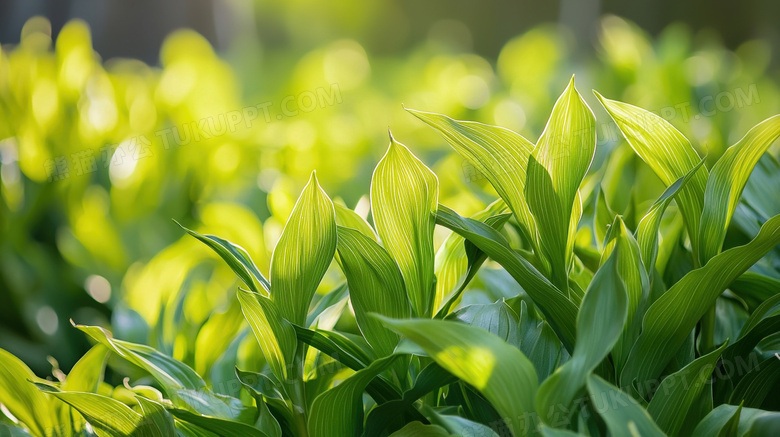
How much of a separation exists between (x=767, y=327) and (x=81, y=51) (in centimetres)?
137

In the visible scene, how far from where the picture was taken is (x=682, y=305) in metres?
0.39

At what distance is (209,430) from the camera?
1.35 ft

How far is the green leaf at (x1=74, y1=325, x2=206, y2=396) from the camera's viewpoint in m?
0.42

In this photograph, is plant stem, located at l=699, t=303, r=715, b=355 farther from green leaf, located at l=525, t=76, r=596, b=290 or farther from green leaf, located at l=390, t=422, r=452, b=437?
green leaf, located at l=390, t=422, r=452, b=437

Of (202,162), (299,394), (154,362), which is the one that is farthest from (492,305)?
(202,162)

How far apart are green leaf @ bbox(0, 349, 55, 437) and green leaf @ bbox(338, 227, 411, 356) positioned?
27cm

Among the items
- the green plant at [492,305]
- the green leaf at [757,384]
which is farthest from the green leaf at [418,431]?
the green leaf at [757,384]

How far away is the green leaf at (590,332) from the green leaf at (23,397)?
1.30 feet

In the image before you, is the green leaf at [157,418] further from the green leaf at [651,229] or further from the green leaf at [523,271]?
the green leaf at [651,229]

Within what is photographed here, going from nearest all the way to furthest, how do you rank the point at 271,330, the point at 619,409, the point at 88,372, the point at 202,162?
the point at 619,409 → the point at 271,330 → the point at 88,372 → the point at 202,162

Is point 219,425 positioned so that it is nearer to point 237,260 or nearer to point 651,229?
point 237,260

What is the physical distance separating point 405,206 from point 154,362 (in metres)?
0.22

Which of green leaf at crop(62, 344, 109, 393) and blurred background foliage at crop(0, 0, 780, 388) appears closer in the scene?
green leaf at crop(62, 344, 109, 393)

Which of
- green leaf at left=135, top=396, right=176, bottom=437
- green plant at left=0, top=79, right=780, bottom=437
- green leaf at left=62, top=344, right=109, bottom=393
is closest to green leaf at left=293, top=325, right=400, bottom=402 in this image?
green plant at left=0, top=79, right=780, bottom=437
